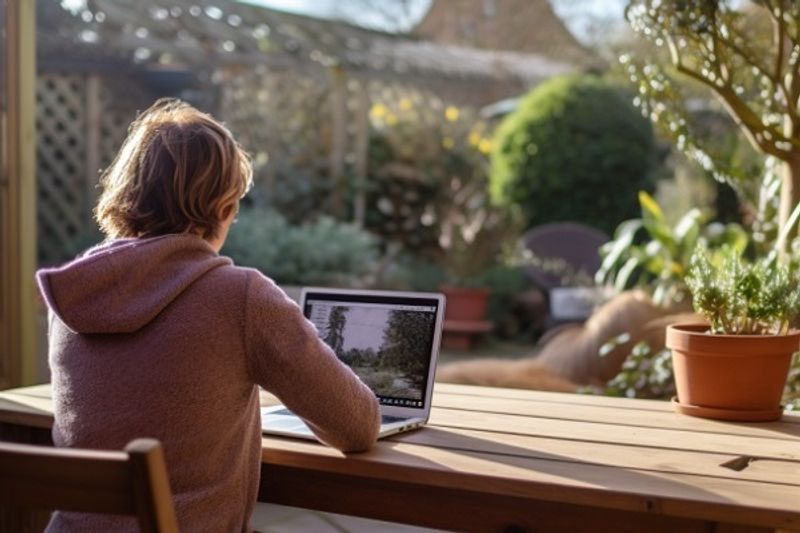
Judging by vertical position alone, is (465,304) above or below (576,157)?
below

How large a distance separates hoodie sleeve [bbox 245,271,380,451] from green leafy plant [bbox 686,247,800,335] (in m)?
0.75

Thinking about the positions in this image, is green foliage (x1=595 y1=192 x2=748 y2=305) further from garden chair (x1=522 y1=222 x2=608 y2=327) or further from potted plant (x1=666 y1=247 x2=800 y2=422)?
garden chair (x1=522 y1=222 x2=608 y2=327)

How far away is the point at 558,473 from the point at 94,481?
710 millimetres

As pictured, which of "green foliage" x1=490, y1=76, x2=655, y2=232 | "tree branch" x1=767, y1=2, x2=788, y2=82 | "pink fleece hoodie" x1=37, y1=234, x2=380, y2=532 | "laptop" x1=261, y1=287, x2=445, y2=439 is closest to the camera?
"pink fleece hoodie" x1=37, y1=234, x2=380, y2=532

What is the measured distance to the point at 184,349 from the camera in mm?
1675

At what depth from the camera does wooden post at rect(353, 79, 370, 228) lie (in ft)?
32.6

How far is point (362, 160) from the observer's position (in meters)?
10.0

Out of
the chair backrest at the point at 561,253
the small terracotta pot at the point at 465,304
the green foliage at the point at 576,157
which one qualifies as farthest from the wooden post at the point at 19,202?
the green foliage at the point at 576,157

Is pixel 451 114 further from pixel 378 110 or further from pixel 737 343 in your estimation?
pixel 737 343

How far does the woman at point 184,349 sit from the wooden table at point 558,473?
0.11m

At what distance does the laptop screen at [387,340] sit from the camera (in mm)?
2068

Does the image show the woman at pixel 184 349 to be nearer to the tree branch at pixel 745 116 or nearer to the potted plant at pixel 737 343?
the potted plant at pixel 737 343

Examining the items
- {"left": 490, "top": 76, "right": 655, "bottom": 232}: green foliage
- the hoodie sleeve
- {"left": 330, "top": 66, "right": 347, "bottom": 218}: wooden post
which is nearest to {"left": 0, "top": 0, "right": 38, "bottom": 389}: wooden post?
the hoodie sleeve

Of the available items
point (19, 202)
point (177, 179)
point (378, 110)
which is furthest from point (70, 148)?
point (177, 179)
